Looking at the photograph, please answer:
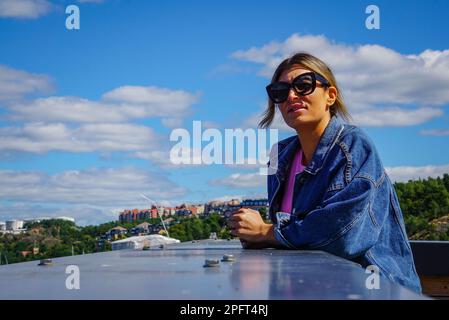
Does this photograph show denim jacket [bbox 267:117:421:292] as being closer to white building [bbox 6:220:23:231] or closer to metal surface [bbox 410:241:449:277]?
metal surface [bbox 410:241:449:277]

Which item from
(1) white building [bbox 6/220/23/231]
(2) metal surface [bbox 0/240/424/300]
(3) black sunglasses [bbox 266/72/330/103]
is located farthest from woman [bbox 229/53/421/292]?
(1) white building [bbox 6/220/23/231]

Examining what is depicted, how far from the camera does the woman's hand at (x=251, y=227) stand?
246cm

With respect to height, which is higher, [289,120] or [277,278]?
[289,120]

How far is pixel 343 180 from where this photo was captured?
2330 millimetres

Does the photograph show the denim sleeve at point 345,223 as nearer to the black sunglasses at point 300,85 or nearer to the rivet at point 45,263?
the black sunglasses at point 300,85

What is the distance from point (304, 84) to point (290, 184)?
0.46m

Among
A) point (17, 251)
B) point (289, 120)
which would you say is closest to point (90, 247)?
point (17, 251)

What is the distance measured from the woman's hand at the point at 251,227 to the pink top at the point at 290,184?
30 centimetres

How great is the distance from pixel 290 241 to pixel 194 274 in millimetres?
1010

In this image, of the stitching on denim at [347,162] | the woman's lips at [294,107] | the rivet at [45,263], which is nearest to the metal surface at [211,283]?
the rivet at [45,263]

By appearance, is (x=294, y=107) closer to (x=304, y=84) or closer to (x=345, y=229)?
(x=304, y=84)

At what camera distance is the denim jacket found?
7.30 ft

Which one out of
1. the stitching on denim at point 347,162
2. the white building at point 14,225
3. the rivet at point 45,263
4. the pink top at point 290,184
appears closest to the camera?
the rivet at point 45,263
